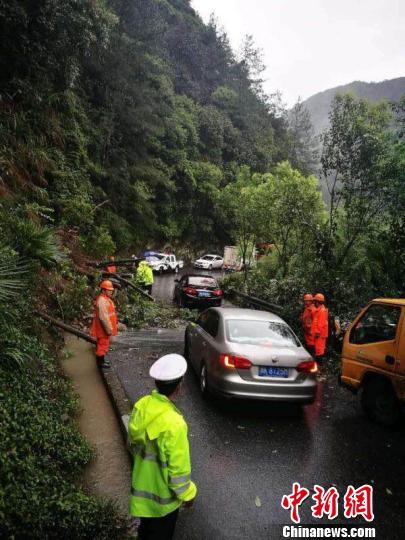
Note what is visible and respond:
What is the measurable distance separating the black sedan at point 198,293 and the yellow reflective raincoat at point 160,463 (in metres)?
12.5

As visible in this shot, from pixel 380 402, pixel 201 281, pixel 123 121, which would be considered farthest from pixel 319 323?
pixel 123 121

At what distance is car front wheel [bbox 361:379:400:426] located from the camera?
Result: 541cm

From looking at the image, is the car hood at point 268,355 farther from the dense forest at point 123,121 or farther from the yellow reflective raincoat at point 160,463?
the dense forest at point 123,121

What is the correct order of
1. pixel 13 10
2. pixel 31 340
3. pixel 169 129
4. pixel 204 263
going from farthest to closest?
pixel 204 263
pixel 169 129
pixel 13 10
pixel 31 340

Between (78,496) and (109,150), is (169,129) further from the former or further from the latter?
(78,496)

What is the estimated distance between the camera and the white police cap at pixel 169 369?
2.52m

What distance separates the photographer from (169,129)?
3644cm

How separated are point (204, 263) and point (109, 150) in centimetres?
1635

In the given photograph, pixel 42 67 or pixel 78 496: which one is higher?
pixel 42 67

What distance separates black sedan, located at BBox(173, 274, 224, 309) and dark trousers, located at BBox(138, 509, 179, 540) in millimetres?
12486

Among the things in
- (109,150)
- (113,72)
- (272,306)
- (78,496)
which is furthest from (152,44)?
(78,496)

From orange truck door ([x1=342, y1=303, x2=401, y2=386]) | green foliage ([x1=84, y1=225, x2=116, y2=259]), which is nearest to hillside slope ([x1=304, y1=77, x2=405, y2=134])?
green foliage ([x1=84, y1=225, x2=116, y2=259])

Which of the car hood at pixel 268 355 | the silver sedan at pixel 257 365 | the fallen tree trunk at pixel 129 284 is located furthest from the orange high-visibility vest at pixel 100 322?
the fallen tree trunk at pixel 129 284

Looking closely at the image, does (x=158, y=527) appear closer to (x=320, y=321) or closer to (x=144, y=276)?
(x=320, y=321)
